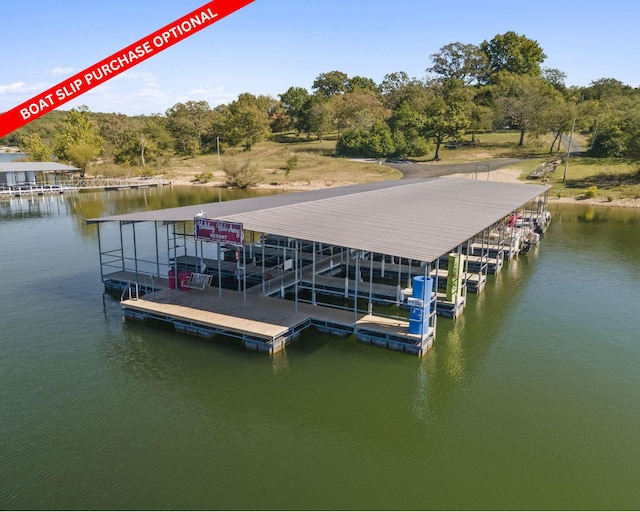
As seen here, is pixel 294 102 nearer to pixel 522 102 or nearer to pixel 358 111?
pixel 358 111

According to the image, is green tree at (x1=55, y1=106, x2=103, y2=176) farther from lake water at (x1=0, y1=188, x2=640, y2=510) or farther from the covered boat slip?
lake water at (x1=0, y1=188, x2=640, y2=510)

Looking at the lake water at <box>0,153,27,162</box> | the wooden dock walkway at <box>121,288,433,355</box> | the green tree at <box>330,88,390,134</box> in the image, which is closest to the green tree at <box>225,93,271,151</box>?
the green tree at <box>330,88,390,134</box>

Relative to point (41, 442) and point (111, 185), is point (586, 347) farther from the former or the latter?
A: point (111, 185)

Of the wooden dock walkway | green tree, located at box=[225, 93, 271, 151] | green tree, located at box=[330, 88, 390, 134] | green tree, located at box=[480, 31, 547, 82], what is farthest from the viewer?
green tree, located at box=[480, 31, 547, 82]

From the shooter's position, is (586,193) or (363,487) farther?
(586,193)

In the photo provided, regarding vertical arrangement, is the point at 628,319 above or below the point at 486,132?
below

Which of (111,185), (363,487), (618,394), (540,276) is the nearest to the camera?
(363,487)

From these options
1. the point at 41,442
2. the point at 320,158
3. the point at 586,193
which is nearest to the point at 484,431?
the point at 41,442
